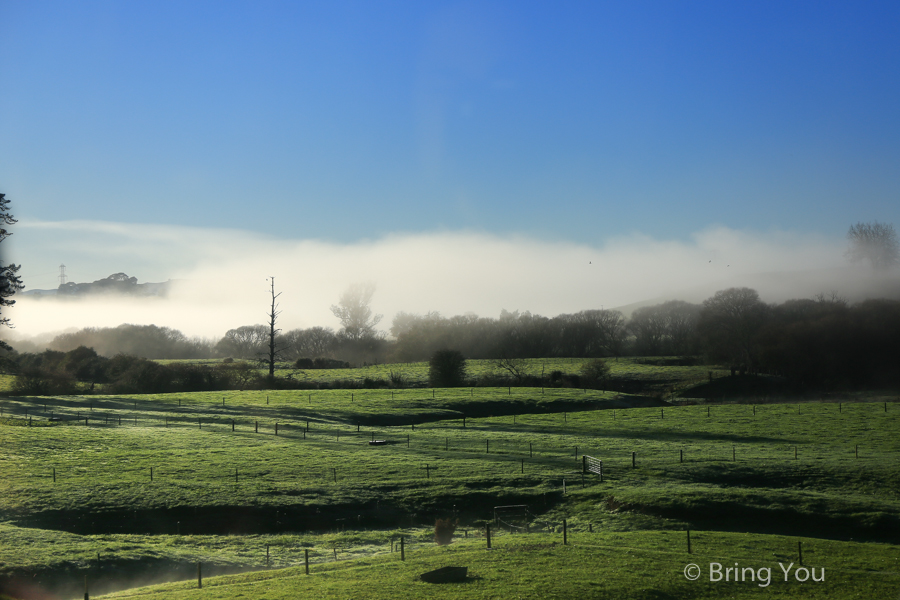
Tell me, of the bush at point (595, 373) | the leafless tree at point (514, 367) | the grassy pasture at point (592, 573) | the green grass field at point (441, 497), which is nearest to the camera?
the grassy pasture at point (592, 573)

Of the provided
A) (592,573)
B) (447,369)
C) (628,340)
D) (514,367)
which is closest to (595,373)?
(514,367)

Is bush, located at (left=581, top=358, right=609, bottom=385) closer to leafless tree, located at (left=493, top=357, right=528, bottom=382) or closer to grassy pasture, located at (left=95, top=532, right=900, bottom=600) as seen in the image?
leafless tree, located at (left=493, top=357, right=528, bottom=382)

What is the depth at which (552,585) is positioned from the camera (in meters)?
20.6

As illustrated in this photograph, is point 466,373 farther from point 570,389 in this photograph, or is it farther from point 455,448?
point 455,448

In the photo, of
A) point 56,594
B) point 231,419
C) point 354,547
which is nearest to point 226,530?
point 354,547

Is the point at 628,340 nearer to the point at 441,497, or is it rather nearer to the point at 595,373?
the point at 595,373

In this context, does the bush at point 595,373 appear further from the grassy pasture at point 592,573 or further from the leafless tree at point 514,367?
the grassy pasture at point 592,573

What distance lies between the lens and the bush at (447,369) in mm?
102069

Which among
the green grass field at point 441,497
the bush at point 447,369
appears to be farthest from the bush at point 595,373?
the green grass field at point 441,497

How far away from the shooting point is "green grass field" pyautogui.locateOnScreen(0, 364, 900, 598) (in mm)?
23594

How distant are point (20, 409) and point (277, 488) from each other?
1838 inches

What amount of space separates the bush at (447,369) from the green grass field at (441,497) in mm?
31402

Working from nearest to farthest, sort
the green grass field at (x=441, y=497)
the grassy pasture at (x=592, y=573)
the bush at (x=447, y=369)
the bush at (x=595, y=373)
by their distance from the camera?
the grassy pasture at (x=592, y=573) → the green grass field at (x=441, y=497) → the bush at (x=595, y=373) → the bush at (x=447, y=369)

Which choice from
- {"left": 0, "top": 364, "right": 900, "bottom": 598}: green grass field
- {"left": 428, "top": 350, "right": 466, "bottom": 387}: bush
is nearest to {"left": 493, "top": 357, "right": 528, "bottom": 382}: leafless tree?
{"left": 428, "top": 350, "right": 466, "bottom": 387}: bush
